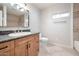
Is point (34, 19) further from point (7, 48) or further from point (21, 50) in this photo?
point (7, 48)

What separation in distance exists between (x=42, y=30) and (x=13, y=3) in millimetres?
750

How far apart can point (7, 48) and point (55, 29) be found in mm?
1004

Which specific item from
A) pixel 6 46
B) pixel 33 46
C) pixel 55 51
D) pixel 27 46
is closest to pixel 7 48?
pixel 6 46

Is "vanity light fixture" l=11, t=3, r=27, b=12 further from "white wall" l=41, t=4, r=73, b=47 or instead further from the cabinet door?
the cabinet door

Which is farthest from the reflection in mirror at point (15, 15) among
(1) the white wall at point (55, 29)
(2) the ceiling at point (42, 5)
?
(1) the white wall at point (55, 29)

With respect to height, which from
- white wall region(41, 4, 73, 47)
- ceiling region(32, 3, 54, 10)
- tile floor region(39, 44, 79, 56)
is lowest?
tile floor region(39, 44, 79, 56)

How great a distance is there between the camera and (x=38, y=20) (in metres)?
1.82

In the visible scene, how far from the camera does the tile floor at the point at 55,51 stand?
5.81 feet

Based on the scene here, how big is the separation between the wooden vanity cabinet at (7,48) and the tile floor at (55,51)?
0.64 metres

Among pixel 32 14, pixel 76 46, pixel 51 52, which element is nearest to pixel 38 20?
pixel 32 14

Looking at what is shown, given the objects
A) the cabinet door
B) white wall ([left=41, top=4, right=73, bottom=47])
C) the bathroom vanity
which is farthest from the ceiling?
the cabinet door

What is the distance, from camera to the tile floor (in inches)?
69.7

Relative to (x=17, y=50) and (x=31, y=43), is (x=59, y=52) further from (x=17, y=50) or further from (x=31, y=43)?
(x=17, y=50)

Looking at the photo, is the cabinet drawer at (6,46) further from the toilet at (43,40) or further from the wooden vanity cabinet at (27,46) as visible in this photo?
the toilet at (43,40)
